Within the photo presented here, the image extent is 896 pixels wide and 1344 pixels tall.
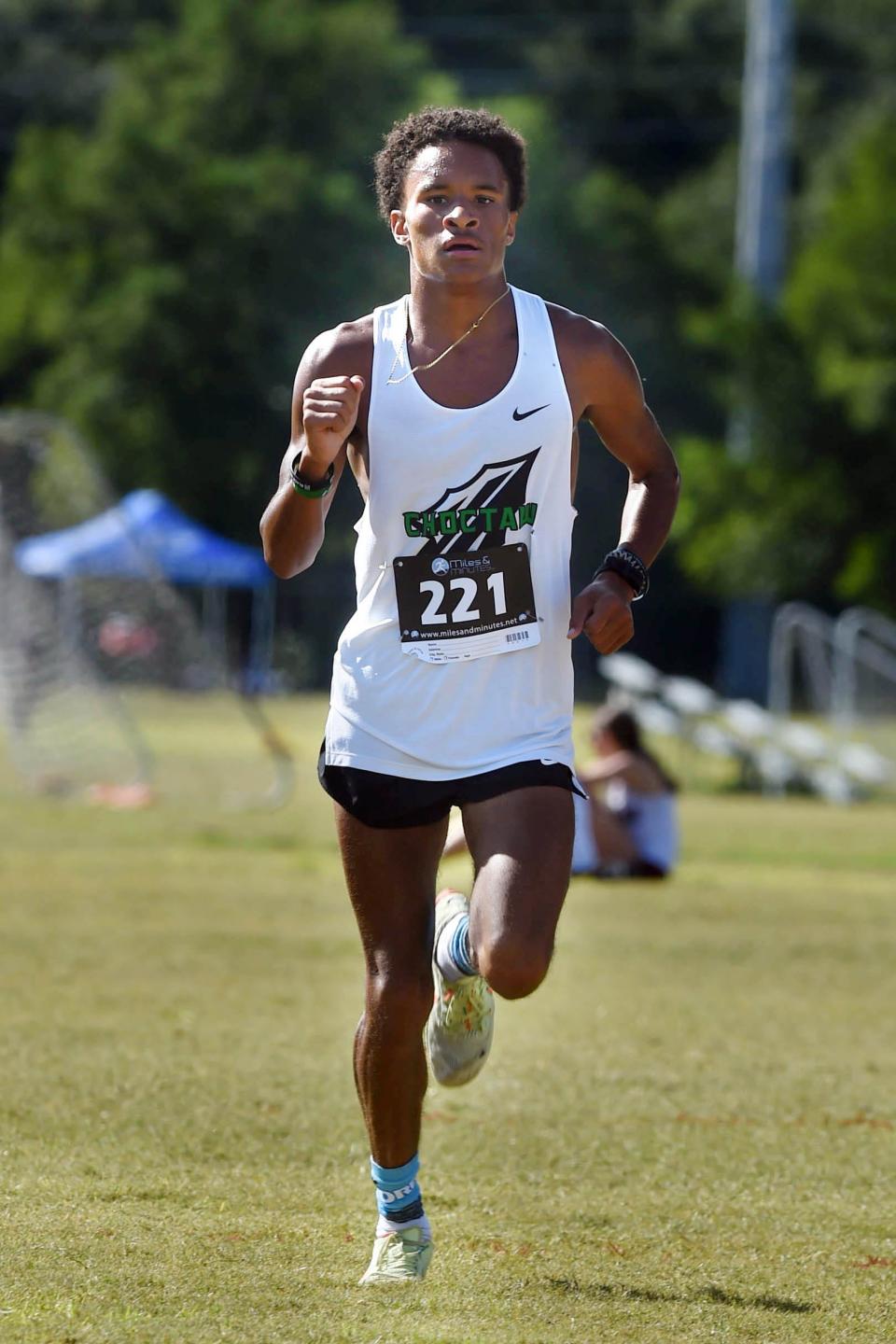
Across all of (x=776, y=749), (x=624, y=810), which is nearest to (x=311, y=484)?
(x=624, y=810)

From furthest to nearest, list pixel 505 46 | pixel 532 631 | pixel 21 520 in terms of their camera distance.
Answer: pixel 505 46, pixel 21 520, pixel 532 631

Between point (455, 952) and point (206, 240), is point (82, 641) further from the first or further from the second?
point (206, 240)

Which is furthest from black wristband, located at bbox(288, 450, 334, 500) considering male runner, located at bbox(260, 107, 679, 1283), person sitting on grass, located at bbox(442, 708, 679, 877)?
person sitting on grass, located at bbox(442, 708, 679, 877)

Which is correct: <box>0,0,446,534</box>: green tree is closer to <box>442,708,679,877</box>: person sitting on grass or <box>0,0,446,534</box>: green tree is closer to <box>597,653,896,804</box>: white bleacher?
<box>597,653,896,804</box>: white bleacher

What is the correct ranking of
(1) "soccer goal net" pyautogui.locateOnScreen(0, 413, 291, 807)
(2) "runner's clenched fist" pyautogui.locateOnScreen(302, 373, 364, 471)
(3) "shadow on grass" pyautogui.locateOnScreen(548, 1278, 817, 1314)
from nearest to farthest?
(2) "runner's clenched fist" pyautogui.locateOnScreen(302, 373, 364, 471) → (3) "shadow on grass" pyautogui.locateOnScreen(548, 1278, 817, 1314) → (1) "soccer goal net" pyautogui.locateOnScreen(0, 413, 291, 807)

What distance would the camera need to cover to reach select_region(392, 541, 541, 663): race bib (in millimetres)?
4602

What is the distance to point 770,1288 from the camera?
4676 mm

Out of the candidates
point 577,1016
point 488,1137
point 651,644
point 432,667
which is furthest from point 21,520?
point 651,644

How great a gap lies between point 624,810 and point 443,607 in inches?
337

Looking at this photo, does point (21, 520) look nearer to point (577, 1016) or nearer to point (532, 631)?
point (577, 1016)

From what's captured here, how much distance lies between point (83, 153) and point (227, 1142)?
4152 cm

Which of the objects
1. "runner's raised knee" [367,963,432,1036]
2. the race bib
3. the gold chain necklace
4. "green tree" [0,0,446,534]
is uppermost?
"green tree" [0,0,446,534]

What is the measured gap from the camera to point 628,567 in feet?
15.8

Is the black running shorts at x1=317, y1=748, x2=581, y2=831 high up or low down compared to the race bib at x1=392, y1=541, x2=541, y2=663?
down
